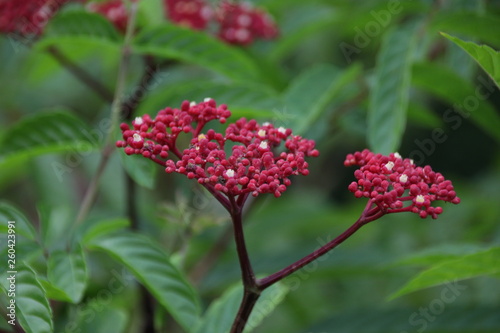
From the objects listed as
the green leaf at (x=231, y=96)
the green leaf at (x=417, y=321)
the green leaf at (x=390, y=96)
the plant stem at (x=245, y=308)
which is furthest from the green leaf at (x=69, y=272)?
the green leaf at (x=417, y=321)

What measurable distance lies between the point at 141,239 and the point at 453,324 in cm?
104

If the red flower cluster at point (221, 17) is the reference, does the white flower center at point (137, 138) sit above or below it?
above

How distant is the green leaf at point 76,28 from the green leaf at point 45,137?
0.21 metres

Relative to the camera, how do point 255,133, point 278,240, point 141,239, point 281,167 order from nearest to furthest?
point 281,167, point 255,133, point 141,239, point 278,240

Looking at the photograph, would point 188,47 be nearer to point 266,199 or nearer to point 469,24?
point 266,199

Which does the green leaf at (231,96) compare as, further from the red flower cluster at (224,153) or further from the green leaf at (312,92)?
the red flower cluster at (224,153)

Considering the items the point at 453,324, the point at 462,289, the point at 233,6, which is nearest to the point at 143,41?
the point at 233,6

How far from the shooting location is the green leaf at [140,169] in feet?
5.17

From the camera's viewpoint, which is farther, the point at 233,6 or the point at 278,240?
the point at 278,240

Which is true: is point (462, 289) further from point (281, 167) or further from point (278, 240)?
point (281, 167)

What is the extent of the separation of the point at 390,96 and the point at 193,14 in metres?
0.77

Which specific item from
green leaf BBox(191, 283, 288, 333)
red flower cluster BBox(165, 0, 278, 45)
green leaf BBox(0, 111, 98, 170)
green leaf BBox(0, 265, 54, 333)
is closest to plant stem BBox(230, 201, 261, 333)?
green leaf BBox(191, 283, 288, 333)

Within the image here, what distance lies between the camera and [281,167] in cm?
123

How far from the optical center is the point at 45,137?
5.90ft
